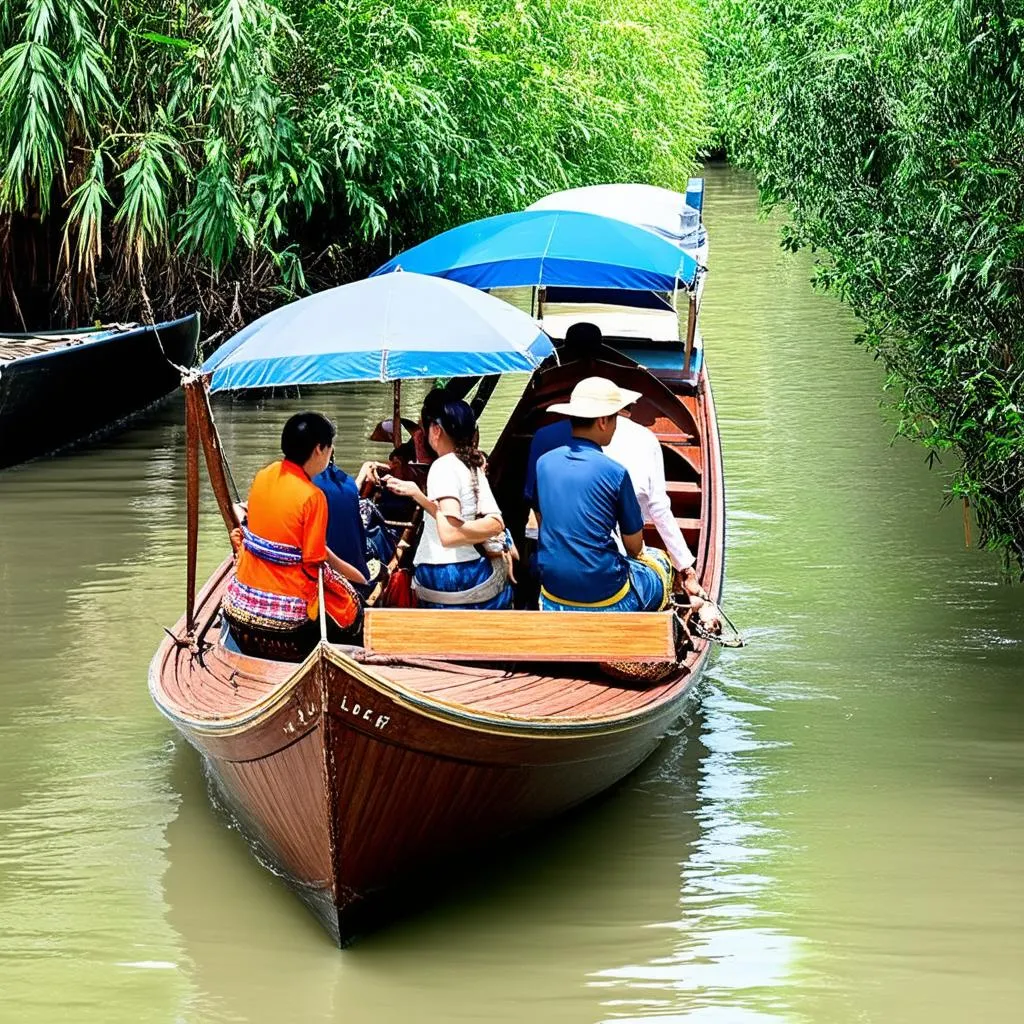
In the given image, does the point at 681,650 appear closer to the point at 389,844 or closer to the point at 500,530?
the point at 500,530

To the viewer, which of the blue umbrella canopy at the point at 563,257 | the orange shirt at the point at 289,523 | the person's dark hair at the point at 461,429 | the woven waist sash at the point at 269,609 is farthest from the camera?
the blue umbrella canopy at the point at 563,257

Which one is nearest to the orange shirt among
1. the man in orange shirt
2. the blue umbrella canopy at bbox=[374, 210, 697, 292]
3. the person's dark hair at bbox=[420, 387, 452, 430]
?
the man in orange shirt

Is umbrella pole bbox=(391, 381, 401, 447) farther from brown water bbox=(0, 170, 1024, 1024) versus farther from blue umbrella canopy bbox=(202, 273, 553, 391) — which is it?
brown water bbox=(0, 170, 1024, 1024)

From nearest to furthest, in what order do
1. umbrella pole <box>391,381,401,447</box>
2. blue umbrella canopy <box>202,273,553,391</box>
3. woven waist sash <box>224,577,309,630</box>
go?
woven waist sash <box>224,577,309,630</box>
blue umbrella canopy <box>202,273,553,391</box>
umbrella pole <box>391,381,401,447</box>

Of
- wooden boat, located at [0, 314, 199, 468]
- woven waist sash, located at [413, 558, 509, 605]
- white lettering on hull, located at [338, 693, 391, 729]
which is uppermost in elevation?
white lettering on hull, located at [338, 693, 391, 729]

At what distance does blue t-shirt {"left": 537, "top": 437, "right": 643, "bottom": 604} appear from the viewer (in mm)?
6324

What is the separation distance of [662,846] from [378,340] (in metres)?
2.21

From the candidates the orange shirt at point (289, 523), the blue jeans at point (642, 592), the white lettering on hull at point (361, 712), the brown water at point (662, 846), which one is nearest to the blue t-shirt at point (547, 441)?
the blue jeans at point (642, 592)

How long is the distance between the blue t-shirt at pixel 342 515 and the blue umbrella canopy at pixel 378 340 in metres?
0.38

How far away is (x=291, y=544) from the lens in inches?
239

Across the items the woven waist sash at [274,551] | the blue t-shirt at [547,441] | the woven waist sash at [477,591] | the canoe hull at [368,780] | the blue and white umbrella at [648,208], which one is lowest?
the canoe hull at [368,780]

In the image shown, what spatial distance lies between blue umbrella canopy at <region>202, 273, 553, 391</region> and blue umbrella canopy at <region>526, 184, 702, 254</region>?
4783 millimetres

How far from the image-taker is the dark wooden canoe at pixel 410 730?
536 centimetres

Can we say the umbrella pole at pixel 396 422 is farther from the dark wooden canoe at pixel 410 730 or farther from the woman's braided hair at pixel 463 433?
the woman's braided hair at pixel 463 433
